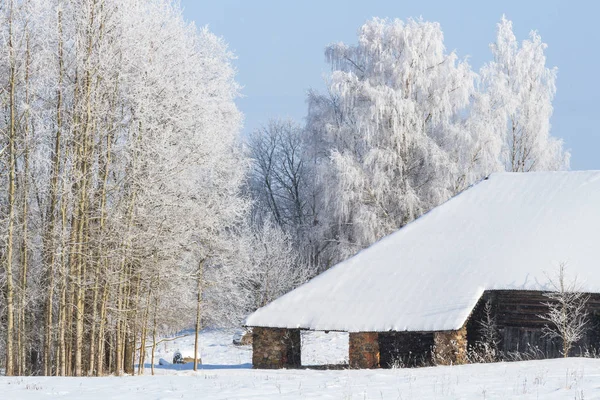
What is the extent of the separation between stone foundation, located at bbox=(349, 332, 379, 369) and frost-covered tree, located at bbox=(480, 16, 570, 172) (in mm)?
16957

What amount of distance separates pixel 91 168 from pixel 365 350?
301 inches

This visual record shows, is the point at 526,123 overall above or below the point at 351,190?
above

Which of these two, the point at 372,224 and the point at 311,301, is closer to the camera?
the point at 311,301

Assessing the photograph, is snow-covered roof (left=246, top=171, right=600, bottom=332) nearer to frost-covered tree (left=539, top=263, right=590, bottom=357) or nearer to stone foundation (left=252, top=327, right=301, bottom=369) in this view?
frost-covered tree (left=539, top=263, right=590, bottom=357)

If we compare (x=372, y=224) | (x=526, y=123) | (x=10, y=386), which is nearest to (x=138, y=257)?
(x=10, y=386)

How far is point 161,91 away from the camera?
2056 centimetres

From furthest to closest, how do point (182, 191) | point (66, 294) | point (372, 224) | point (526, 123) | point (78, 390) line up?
point (526, 123) < point (372, 224) < point (182, 191) < point (66, 294) < point (78, 390)

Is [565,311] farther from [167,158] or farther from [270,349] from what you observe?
[167,158]

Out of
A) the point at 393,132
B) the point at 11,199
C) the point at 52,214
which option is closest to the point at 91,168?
the point at 52,214

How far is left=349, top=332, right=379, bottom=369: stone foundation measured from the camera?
20359 millimetres

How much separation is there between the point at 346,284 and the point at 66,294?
271 inches

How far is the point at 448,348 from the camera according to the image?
19.5 meters

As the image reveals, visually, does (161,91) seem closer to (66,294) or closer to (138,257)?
(138,257)

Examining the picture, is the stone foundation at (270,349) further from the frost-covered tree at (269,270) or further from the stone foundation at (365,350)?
the frost-covered tree at (269,270)
